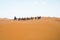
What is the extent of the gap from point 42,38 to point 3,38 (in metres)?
2.72

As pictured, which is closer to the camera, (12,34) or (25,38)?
(25,38)

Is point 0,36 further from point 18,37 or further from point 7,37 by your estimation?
point 18,37

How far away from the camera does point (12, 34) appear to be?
28.8 feet

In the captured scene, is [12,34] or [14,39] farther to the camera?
[12,34]

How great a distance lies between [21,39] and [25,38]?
0.35 meters

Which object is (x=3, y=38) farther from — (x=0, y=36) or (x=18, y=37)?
(x=18, y=37)

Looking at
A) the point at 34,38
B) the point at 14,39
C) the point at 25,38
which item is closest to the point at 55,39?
the point at 34,38

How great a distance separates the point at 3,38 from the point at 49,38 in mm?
3240

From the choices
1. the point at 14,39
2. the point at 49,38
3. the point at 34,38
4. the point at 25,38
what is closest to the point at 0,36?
the point at 14,39

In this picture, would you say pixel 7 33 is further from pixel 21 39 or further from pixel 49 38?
pixel 49 38

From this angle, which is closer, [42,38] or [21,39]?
[21,39]

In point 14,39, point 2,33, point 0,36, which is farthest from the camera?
point 2,33

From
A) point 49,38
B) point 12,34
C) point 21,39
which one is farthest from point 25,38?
point 49,38

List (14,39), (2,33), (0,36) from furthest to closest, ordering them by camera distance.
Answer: (2,33)
(0,36)
(14,39)
